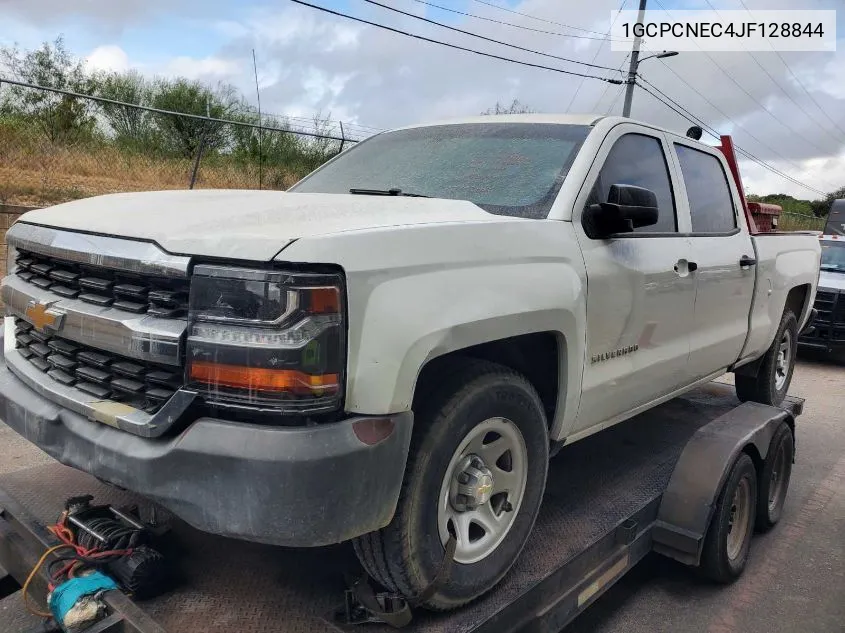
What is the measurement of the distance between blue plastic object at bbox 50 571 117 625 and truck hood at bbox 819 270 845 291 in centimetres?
1059

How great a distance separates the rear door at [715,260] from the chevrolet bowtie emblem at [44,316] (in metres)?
2.93

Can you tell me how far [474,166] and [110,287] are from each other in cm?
171

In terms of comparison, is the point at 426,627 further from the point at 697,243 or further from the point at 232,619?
the point at 697,243

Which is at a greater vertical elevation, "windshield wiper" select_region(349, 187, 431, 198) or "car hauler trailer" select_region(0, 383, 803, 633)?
"windshield wiper" select_region(349, 187, 431, 198)

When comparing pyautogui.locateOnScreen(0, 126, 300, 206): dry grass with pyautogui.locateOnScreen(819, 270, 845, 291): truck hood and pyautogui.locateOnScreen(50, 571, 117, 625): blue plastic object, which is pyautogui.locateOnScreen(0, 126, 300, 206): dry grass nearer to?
pyautogui.locateOnScreen(50, 571, 117, 625): blue plastic object

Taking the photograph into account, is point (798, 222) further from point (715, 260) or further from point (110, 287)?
point (110, 287)

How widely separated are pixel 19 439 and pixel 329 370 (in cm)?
399

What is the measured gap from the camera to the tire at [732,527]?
3303 millimetres

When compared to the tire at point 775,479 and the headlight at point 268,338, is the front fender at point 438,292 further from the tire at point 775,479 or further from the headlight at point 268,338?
the tire at point 775,479

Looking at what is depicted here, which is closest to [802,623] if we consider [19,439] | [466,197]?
[466,197]

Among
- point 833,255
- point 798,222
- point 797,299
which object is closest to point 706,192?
point 797,299

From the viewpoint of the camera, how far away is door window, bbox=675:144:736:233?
13.1 ft

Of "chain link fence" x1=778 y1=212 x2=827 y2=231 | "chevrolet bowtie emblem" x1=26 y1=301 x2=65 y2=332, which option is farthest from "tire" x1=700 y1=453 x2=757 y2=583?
"chain link fence" x1=778 y1=212 x2=827 y2=231

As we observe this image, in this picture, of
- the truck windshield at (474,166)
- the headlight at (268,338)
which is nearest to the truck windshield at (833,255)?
the truck windshield at (474,166)
